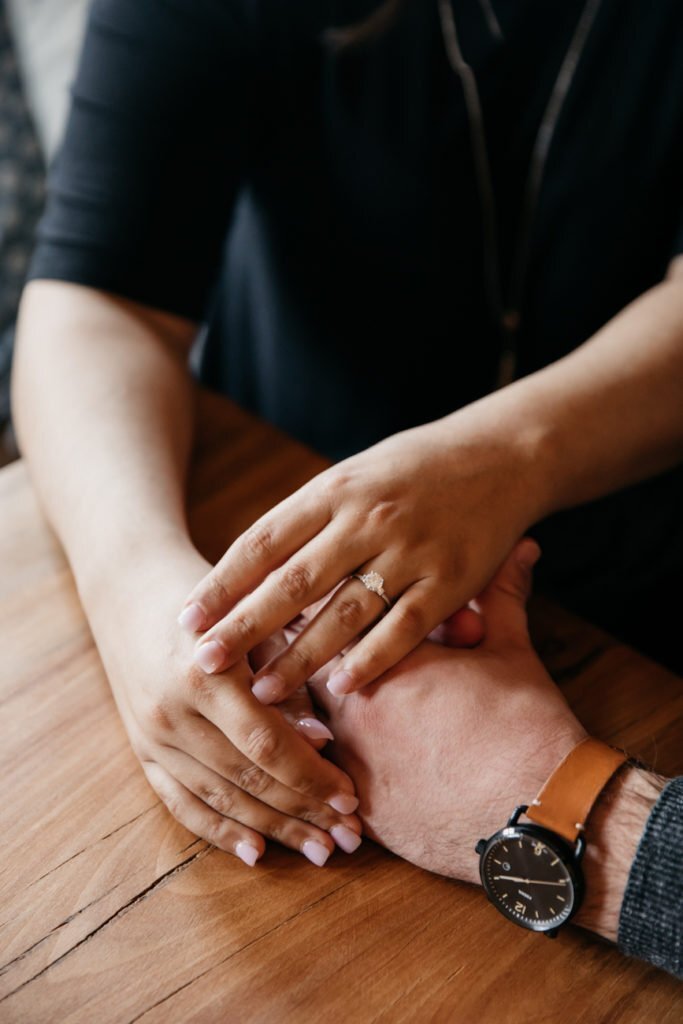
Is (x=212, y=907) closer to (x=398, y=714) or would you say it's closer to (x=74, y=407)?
(x=398, y=714)

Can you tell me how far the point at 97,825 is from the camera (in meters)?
0.69

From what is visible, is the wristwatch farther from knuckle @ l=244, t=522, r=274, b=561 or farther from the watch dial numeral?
knuckle @ l=244, t=522, r=274, b=561

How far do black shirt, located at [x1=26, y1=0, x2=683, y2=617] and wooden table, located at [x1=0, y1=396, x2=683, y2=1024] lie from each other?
0.45 metres

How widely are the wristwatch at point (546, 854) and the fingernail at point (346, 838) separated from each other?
98 mm

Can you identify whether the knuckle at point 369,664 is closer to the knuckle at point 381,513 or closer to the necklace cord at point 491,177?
the knuckle at point 381,513

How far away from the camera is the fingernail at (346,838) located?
26.2 inches

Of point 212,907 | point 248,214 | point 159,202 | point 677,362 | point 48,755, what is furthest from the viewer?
point 248,214

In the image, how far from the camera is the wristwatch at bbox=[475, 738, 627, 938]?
597 mm

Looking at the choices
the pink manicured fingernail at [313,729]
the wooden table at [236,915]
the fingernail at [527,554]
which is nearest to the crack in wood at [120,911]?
the wooden table at [236,915]

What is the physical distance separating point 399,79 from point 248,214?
0.84 ft

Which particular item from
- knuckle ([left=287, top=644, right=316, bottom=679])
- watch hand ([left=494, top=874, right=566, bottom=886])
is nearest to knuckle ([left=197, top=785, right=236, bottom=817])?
knuckle ([left=287, top=644, right=316, bottom=679])

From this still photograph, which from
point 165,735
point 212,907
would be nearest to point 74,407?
point 165,735

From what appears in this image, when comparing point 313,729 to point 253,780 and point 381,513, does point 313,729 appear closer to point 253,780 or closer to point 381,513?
point 253,780

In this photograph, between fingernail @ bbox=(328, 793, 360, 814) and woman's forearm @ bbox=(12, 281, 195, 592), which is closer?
fingernail @ bbox=(328, 793, 360, 814)
